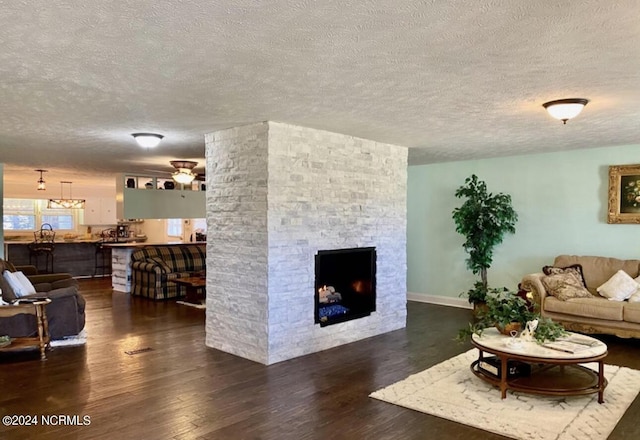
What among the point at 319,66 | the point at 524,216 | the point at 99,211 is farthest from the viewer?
the point at 99,211

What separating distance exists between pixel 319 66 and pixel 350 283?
3.49m

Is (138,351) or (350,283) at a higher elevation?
(350,283)

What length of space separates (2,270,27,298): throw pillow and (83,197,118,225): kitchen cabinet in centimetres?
846

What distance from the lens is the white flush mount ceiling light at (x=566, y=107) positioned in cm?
365

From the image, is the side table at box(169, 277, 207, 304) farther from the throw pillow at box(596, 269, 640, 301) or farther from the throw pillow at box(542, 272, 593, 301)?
the throw pillow at box(596, 269, 640, 301)

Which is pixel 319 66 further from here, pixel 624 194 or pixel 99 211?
pixel 99 211

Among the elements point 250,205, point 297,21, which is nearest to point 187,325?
point 250,205

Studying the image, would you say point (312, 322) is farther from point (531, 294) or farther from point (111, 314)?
point (111, 314)

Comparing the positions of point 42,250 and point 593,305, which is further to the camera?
point 42,250

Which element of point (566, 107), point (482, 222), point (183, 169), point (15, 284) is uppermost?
point (566, 107)

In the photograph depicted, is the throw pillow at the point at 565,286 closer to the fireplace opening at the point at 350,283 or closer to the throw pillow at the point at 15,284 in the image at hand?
the fireplace opening at the point at 350,283

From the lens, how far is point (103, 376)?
13.9 ft

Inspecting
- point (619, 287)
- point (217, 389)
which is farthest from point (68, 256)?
point (619, 287)

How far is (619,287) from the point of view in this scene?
5.48m
